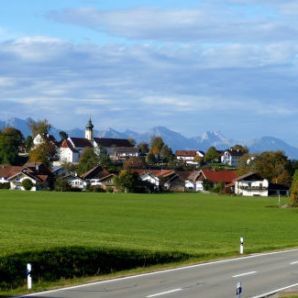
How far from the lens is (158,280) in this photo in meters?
23.2

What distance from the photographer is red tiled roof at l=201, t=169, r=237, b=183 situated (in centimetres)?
19288

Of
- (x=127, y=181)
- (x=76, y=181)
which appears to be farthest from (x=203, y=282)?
(x=76, y=181)

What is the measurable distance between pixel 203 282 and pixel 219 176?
173 m

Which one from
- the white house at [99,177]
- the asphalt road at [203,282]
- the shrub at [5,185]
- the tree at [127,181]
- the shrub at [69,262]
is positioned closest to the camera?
the asphalt road at [203,282]

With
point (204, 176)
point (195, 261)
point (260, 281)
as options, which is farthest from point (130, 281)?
point (204, 176)

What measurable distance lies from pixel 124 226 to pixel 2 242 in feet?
101

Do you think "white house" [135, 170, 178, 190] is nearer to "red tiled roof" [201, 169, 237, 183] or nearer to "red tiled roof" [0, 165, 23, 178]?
"red tiled roof" [201, 169, 237, 183]

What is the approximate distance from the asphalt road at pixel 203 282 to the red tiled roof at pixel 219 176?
164m

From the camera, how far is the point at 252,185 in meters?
183

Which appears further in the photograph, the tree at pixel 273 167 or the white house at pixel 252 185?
the tree at pixel 273 167

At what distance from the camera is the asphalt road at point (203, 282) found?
20.4 meters

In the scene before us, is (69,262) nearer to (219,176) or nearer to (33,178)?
(33,178)

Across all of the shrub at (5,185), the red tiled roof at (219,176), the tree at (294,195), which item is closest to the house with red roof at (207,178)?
the red tiled roof at (219,176)

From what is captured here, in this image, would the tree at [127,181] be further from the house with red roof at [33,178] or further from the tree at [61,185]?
the house with red roof at [33,178]
